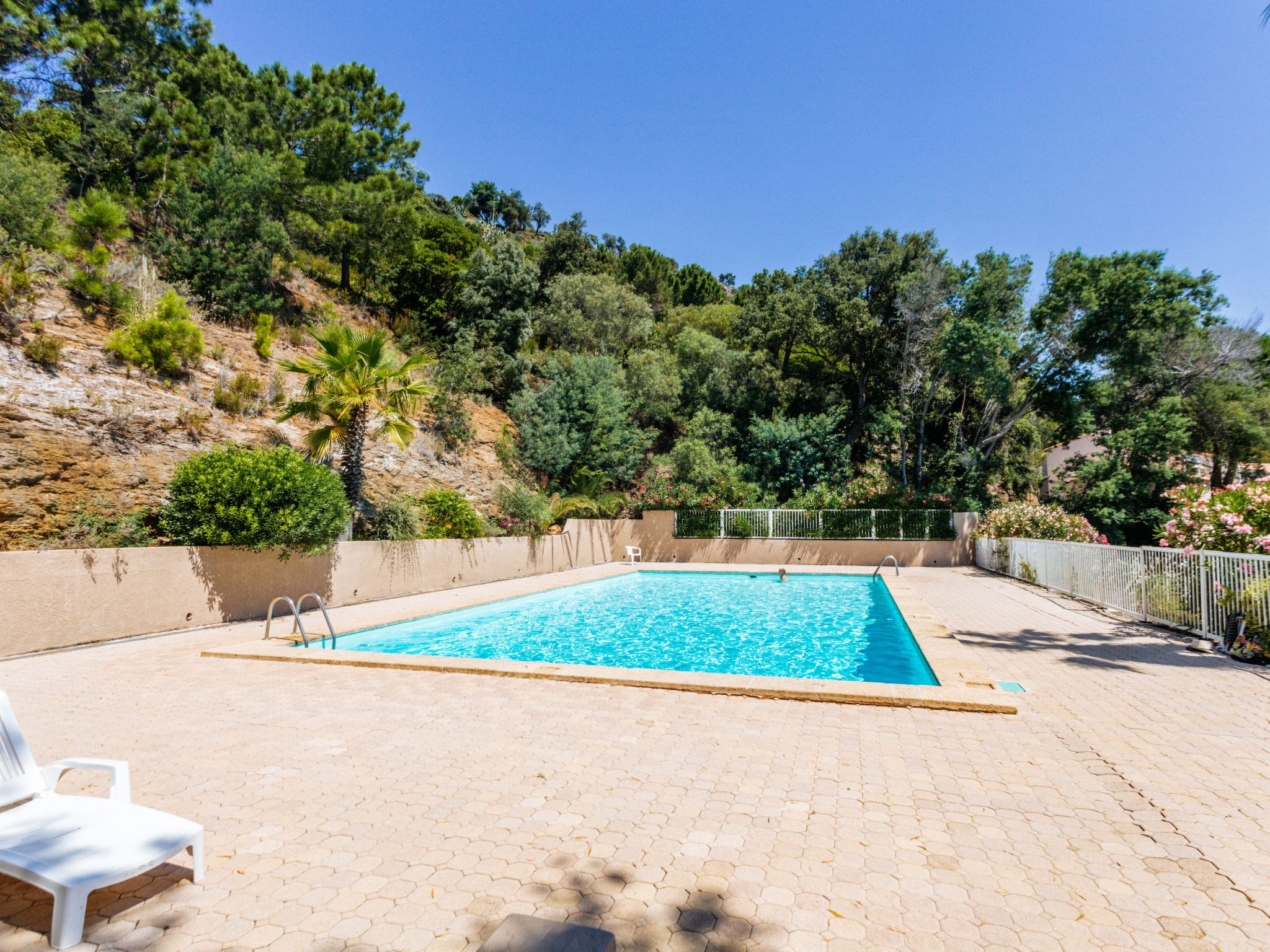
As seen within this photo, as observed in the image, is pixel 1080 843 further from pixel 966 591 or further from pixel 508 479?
pixel 508 479

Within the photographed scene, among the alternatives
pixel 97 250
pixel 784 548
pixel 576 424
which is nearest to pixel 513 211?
pixel 576 424

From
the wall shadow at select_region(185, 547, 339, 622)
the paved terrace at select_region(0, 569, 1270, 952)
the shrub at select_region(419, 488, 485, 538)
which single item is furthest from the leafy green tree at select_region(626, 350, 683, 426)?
the paved terrace at select_region(0, 569, 1270, 952)

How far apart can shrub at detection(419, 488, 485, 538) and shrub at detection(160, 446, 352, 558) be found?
4238mm

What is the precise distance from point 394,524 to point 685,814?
10.8 m

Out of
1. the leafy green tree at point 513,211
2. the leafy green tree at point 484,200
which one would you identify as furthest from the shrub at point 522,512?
the leafy green tree at point 484,200

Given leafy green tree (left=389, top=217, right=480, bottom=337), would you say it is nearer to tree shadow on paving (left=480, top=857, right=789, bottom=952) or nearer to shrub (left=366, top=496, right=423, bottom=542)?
shrub (left=366, top=496, right=423, bottom=542)

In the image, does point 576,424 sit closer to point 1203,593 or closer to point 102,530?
point 102,530

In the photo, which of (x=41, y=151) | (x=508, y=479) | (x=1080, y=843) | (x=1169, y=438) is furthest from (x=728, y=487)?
(x=41, y=151)

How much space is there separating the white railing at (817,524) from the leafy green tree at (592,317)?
1019cm

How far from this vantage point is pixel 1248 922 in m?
2.14

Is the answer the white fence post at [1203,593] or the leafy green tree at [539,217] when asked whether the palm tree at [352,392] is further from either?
the leafy green tree at [539,217]

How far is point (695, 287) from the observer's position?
43438 mm

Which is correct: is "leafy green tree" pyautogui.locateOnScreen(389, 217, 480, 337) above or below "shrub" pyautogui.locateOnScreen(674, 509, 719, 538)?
above

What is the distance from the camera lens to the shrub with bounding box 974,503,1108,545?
572 inches
